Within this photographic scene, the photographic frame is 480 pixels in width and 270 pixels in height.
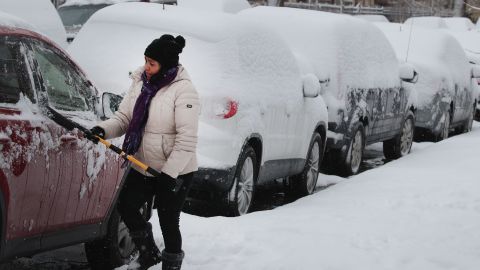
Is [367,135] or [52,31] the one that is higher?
[52,31]

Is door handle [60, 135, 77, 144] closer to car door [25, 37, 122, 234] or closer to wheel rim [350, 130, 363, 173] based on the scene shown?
car door [25, 37, 122, 234]

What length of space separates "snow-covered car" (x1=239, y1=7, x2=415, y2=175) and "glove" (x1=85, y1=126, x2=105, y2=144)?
5140 millimetres

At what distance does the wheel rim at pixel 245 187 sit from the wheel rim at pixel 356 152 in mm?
3466

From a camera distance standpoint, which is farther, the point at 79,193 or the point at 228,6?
the point at 228,6

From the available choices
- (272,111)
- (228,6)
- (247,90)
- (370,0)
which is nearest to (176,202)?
(247,90)

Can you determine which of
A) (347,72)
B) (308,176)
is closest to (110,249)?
(308,176)

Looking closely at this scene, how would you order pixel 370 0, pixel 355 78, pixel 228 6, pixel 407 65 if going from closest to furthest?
pixel 355 78 < pixel 407 65 < pixel 228 6 < pixel 370 0

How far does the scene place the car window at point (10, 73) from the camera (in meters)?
3.99

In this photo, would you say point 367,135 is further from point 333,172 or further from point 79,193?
point 79,193

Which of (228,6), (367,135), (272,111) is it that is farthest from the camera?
(228,6)

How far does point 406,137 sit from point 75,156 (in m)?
9.30

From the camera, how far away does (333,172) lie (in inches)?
416

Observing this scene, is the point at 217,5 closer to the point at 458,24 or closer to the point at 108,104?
the point at 108,104

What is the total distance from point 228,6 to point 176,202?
16.6 meters
